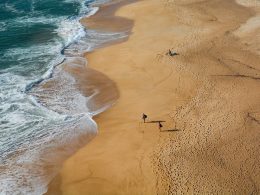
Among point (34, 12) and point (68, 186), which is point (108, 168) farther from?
point (34, 12)

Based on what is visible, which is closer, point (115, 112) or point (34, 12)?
point (115, 112)

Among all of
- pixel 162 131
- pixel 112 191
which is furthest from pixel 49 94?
pixel 112 191

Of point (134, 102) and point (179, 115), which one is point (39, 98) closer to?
point (134, 102)

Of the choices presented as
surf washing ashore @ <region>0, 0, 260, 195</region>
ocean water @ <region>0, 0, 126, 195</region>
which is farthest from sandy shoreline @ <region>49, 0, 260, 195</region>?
ocean water @ <region>0, 0, 126, 195</region>

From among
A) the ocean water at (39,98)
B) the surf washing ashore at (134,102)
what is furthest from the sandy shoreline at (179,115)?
the ocean water at (39,98)

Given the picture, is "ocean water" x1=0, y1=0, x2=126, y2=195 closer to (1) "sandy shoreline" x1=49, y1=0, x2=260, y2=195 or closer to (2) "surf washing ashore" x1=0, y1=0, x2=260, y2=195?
(2) "surf washing ashore" x1=0, y1=0, x2=260, y2=195

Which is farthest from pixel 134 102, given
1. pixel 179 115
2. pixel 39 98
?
pixel 39 98

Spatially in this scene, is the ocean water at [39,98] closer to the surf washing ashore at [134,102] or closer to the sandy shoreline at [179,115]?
the surf washing ashore at [134,102]
